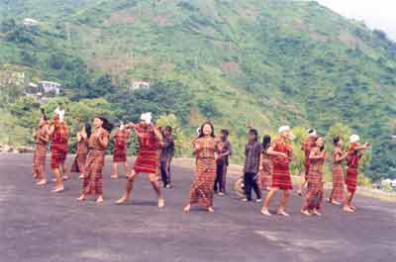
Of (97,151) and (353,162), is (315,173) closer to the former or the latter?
(353,162)

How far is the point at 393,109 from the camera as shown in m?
110

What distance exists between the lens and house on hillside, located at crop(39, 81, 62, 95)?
79.9m

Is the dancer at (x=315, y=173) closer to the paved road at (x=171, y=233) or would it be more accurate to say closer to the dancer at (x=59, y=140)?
the paved road at (x=171, y=233)

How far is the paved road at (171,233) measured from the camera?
8211 mm

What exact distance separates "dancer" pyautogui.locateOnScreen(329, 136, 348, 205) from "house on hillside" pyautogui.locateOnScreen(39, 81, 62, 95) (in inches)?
2610

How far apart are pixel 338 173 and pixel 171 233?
295 inches

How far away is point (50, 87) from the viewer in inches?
3253

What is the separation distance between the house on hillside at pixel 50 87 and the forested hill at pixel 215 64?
176cm

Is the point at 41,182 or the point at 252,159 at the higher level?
the point at 252,159

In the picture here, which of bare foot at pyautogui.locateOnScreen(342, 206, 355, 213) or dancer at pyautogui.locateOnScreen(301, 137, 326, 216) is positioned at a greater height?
dancer at pyautogui.locateOnScreen(301, 137, 326, 216)

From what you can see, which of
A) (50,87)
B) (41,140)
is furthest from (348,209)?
(50,87)

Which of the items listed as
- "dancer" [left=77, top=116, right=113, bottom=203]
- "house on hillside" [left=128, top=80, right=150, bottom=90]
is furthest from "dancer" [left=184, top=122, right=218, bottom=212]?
"house on hillside" [left=128, top=80, right=150, bottom=90]

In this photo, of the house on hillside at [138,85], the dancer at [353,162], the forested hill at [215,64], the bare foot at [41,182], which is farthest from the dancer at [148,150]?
the house on hillside at [138,85]

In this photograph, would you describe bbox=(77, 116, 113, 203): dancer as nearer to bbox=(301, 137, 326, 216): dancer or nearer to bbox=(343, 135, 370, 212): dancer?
bbox=(301, 137, 326, 216): dancer
